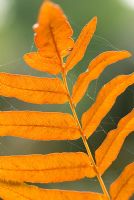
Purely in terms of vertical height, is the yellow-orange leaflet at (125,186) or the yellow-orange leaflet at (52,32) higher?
the yellow-orange leaflet at (52,32)

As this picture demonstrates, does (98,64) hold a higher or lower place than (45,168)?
higher

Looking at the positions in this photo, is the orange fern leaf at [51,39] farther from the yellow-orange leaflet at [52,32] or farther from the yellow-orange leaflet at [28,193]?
the yellow-orange leaflet at [28,193]

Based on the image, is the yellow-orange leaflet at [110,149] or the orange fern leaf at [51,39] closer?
the orange fern leaf at [51,39]

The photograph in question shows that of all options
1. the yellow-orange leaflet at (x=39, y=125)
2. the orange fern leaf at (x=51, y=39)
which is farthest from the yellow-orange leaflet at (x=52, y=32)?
the yellow-orange leaflet at (x=39, y=125)

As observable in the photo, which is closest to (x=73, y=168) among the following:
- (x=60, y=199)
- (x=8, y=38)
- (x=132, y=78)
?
(x=60, y=199)

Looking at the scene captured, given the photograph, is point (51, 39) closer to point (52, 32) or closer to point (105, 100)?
point (52, 32)

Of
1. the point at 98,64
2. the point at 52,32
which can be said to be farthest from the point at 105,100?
the point at 52,32

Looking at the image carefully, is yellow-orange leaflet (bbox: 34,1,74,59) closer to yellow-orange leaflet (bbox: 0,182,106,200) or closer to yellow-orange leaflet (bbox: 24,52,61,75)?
yellow-orange leaflet (bbox: 24,52,61,75)
